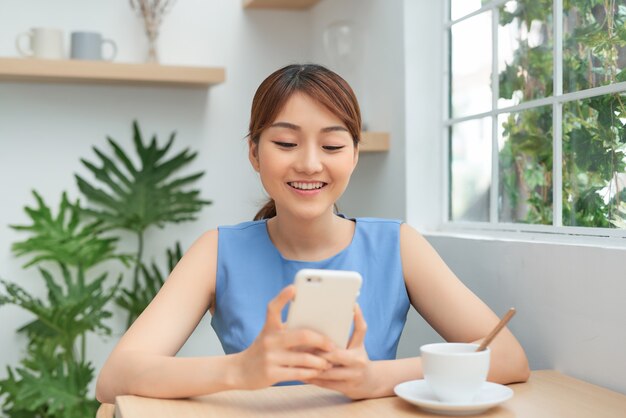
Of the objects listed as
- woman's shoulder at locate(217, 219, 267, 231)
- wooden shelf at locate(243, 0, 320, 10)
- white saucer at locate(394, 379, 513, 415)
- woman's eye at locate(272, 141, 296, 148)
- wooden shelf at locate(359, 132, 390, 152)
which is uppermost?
wooden shelf at locate(243, 0, 320, 10)

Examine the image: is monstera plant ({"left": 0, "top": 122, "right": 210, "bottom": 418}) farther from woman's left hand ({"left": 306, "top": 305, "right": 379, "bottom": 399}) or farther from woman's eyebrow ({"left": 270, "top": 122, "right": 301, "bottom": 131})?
woman's left hand ({"left": 306, "top": 305, "right": 379, "bottom": 399})

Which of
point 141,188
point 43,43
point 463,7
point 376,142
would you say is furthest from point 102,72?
point 463,7

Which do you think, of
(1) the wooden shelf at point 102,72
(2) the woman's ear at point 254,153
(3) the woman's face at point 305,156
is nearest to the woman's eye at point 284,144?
(3) the woman's face at point 305,156

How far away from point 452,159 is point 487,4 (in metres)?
0.45

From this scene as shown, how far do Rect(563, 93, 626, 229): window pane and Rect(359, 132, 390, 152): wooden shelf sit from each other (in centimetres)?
71

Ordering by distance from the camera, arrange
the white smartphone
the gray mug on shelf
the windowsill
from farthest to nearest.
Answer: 1. the gray mug on shelf
2. the windowsill
3. the white smartphone

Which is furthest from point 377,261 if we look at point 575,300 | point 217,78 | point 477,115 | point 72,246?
point 72,246

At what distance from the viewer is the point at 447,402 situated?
127 cm

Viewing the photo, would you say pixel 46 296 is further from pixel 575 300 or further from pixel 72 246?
pixel 575 300

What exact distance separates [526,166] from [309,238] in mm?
647

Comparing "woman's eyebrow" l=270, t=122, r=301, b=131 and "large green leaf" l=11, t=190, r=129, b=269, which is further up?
"woman's eyebrow" l=270, t=122, r=301, b=131

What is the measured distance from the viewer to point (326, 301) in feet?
3.86


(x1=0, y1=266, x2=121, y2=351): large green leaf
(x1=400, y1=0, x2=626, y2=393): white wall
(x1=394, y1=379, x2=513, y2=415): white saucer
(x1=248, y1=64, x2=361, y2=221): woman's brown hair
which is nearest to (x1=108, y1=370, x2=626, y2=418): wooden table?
(x1=394, y1=379, x2=513, y2=415): white saucer

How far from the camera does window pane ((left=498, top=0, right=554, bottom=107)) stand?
1.98m
